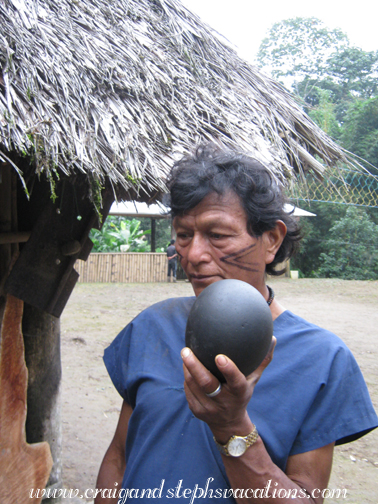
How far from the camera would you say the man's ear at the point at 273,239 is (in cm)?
148

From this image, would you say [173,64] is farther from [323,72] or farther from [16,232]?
[323,72]

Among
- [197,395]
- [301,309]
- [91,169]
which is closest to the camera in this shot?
[197,395]

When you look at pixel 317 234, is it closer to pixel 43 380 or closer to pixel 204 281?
pixel 43 380

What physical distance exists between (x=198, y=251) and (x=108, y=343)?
657 centimetres

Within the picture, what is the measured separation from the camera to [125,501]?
1.34m

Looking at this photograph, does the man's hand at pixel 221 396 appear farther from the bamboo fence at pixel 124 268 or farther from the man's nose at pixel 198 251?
the bamboo fence at pixel 124 268

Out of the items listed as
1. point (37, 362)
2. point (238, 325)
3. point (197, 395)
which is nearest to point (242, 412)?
point (197, 395)

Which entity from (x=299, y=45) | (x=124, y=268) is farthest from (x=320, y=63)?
(x=124, y=268)

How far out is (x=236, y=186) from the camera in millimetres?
1406

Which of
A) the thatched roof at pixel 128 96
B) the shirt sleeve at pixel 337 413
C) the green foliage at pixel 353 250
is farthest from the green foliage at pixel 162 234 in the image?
the shirt sleeve at pixel 337 413

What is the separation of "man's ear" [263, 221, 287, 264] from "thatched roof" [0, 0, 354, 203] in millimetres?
→ 1012

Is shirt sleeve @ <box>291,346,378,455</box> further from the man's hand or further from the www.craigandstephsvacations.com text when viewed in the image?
the man's hand

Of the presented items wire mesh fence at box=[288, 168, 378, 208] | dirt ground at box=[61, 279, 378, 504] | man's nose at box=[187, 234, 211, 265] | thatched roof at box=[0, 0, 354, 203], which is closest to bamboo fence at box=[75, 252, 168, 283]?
dirt ground at box=[61, 279, 378, 504]

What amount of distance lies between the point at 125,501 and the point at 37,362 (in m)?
1.82
